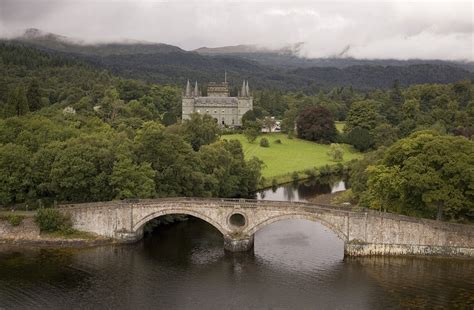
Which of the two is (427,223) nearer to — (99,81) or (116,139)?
(116,139)

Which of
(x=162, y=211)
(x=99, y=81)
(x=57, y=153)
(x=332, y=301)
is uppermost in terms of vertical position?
(x=99, y=81)

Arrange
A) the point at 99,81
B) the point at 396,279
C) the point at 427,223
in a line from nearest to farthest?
the point at 396,279, the point at 427,223, the point at 99,81

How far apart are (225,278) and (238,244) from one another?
21.4ft

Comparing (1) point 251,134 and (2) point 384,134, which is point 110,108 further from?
(2) point 384,134

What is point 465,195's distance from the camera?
175 ft

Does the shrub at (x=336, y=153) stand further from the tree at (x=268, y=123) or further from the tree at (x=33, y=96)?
the tree at (x=33, y=96)

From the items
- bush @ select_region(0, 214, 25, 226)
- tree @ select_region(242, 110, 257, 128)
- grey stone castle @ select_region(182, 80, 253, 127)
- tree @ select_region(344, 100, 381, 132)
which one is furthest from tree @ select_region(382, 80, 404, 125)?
bush @ select_region(0, 214, 25, 226)

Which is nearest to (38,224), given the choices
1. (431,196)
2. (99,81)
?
(431,196)

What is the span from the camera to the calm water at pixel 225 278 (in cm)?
4438

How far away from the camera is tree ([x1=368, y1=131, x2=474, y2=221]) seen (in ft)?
173

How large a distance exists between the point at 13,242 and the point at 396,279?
3819 centimetres

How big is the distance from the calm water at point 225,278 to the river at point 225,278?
83 millimetres

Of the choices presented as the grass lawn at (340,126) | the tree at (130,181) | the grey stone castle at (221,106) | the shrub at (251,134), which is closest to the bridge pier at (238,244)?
the tree at (130,181)

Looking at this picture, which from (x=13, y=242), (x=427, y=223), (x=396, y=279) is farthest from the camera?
(x=13, y=242)
